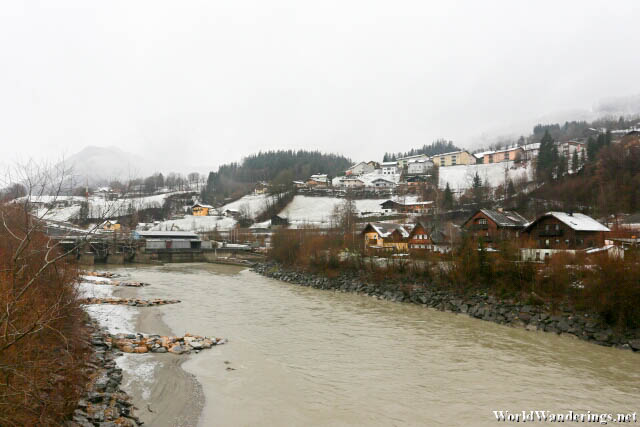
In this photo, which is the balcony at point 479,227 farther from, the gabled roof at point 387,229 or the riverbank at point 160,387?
the riverbank at point 160,387

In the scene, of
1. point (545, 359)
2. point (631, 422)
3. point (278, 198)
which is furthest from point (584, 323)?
point (278, 198)

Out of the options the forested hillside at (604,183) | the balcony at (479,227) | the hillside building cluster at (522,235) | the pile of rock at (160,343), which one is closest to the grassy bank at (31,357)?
the pile of rock at (160,343)

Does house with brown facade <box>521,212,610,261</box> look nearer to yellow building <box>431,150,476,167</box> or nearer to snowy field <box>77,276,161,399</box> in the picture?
snowy field <box>77,276,161,399</box>

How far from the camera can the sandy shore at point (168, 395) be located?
742cm

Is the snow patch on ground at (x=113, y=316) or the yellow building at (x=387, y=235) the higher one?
the yellow building at (x=387, y=235)

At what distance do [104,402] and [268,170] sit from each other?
131487mm

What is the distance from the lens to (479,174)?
3661 inches

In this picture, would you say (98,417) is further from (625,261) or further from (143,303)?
(625,261)

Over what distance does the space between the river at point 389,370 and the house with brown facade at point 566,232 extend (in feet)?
53.1

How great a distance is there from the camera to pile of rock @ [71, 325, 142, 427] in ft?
20.7

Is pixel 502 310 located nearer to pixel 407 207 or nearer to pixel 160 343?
pixel 160 343

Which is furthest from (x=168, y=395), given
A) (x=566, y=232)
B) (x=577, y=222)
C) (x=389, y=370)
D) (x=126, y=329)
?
(x=577, y=222)

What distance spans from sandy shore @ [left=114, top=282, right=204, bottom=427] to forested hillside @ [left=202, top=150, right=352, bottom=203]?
91502 millimetres

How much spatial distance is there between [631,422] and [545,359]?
3931mm
